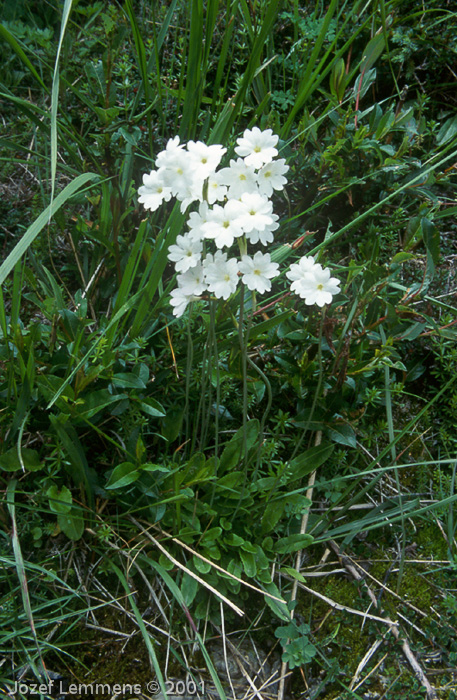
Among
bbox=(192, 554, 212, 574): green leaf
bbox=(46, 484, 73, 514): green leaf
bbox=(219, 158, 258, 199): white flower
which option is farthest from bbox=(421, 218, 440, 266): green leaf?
bbox=(46, 484, 73, 514): green leaf

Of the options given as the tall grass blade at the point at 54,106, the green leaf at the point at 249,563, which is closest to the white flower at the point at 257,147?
the tall grass blade at the point at 54,106

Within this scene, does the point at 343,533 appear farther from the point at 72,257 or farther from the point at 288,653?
the point at 72,257

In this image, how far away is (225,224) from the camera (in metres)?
1.14

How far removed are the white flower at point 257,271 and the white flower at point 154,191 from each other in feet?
0.80

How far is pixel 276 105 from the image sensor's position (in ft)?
7.92

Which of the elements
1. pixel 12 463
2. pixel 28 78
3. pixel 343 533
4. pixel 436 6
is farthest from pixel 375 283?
pixel 28 78

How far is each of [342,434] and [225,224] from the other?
0.97 meters

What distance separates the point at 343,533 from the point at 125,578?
0.71 metres

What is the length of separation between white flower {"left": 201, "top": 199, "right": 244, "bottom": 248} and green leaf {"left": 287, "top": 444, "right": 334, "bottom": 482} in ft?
2.97

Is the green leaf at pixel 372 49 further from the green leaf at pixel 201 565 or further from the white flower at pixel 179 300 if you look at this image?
the green leaf at pixel 201 565

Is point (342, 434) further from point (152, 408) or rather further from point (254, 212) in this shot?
point (254, 212)

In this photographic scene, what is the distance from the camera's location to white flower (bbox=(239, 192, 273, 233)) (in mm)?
1113

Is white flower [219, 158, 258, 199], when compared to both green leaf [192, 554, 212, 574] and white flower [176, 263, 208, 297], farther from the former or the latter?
green leaf [192, 554, 212, 574]

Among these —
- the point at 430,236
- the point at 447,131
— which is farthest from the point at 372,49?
the point at 430,236
